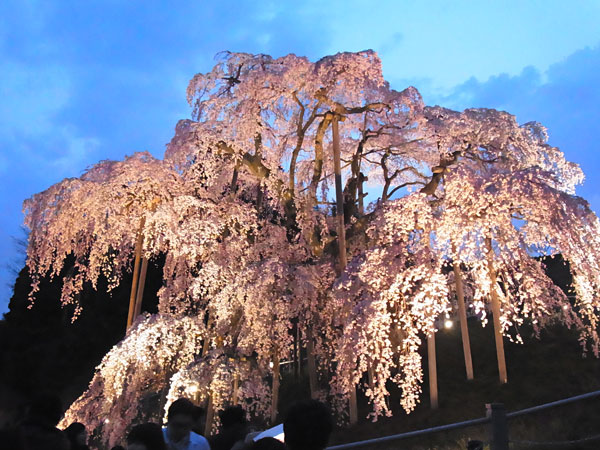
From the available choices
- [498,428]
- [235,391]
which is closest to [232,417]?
[498,428]

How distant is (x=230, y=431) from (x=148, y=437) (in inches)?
35.9

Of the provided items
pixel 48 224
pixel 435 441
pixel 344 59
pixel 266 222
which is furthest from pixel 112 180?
pixel 435 441

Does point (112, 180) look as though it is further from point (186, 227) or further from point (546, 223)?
point (546, 223)

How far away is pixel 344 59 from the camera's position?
10508 millimetres

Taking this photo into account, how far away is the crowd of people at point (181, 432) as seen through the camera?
205 centimetres

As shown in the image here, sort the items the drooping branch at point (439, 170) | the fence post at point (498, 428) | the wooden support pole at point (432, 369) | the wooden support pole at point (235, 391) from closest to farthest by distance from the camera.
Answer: the fence post at point (498, 428) < the wooden support pole at point (235, 391) < the drooping branch at point (439, 170) < the wooden support pole at point (432, 369)

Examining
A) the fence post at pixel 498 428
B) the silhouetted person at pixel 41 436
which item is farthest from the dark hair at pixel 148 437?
the fence post at pixel 498 428

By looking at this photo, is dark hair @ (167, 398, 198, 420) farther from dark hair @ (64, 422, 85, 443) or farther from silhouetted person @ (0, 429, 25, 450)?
silhouetted person @ (0, 429, 25, 450)

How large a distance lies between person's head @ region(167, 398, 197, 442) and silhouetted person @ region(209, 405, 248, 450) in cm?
34

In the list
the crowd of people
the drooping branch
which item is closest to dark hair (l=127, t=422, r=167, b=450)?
the crowd of people

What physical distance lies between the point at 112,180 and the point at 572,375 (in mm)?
12075

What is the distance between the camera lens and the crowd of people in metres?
2.05

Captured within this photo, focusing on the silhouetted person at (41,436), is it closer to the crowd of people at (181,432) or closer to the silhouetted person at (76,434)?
the crowd of people at (181,432)

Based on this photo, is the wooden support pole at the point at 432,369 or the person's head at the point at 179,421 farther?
the wooden support pole at the point at 432,369
